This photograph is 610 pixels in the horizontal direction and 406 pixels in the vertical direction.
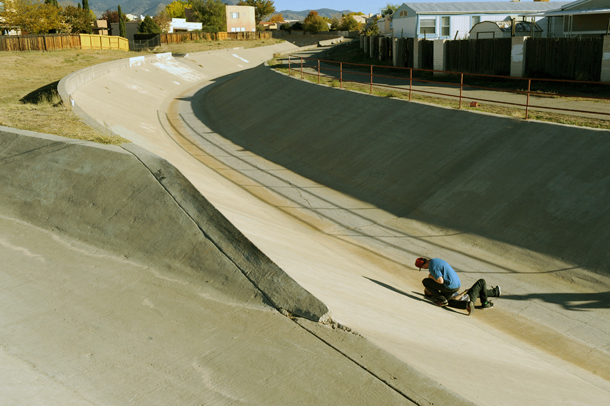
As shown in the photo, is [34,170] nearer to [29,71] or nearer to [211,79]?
[29,71]

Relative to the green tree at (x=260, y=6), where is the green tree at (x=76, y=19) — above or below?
below

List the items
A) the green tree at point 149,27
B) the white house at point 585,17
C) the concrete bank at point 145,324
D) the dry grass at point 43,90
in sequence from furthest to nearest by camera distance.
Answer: the green tree at point 149,27 → the white house at point 585,17 → the dry grass at point 43,90 → the concrete bank at point 145,324

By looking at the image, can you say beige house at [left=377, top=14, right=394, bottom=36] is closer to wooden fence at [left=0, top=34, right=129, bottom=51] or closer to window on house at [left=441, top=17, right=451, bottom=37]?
window on house at [left=441, top=17, right=451, bottom=37]

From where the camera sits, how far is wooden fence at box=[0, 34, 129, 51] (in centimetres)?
4312

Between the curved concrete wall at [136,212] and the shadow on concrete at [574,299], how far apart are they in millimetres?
5494

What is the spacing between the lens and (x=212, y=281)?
662 cm

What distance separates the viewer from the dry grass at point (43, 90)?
13992 millimetres

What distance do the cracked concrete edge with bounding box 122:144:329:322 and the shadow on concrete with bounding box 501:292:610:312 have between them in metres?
5.34

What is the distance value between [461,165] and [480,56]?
46.7 ft

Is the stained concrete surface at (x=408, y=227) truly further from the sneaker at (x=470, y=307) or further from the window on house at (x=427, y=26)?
the window on house at (x=427, y=26)

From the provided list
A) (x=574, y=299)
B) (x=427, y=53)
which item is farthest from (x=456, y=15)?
(x=574, y=299)

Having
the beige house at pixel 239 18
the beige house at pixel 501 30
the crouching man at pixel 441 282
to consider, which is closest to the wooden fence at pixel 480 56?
the beige house at pixel 501 30

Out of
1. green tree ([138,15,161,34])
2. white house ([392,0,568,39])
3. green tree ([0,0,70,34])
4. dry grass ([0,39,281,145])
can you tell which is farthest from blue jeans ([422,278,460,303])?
green tree ([138,15,161,34])

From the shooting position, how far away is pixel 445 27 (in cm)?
3766
